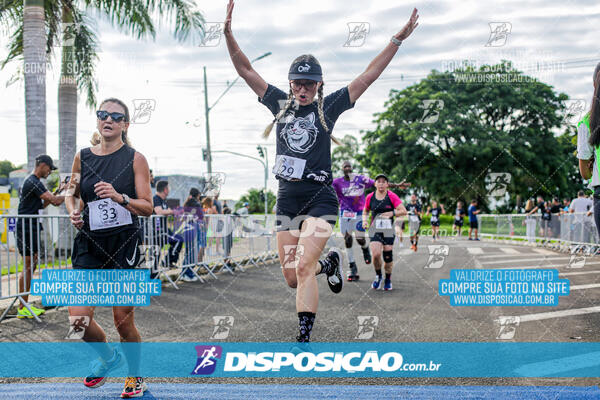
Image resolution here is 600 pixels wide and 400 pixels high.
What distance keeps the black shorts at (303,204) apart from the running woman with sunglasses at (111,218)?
3.16ft

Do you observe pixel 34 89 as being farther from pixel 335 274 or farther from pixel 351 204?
pixel 335 274

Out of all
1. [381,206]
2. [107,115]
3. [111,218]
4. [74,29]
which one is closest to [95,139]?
[107,115]

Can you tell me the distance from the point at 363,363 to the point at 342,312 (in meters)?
2.27

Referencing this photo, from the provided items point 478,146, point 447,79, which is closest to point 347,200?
point 478,146

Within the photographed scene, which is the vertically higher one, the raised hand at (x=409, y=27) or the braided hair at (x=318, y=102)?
the raised hand at (x=409, y=27)

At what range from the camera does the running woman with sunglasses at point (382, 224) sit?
8344mm

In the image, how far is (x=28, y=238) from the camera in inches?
266

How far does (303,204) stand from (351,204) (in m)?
6.23

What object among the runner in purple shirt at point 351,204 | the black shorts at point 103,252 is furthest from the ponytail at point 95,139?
the runner in purple shirt at point 351,204

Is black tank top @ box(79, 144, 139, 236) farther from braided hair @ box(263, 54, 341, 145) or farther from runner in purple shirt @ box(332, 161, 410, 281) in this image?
runner in purple shirt @ box(332, 161, 410, 281)

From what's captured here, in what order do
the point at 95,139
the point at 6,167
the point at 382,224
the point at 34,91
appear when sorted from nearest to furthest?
the point at 95,139 → the point at 382,224 → the point at 34,91 → the point at 6,167

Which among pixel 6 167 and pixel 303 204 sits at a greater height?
pixel 6 167

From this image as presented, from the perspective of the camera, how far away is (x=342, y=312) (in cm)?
635

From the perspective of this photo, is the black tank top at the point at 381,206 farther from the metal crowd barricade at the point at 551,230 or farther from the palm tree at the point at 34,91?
the palm tree at the point at 34,91
